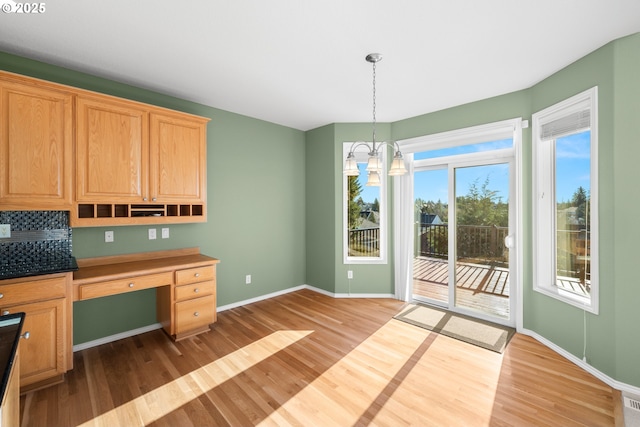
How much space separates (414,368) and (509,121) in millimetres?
2894

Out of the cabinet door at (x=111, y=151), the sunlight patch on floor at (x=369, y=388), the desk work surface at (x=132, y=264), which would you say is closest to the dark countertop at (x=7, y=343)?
the desk work surface at (x=132, y=264)

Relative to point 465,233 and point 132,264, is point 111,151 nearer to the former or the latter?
point 132,264

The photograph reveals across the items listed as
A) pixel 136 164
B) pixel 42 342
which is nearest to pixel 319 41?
pixel 136 164

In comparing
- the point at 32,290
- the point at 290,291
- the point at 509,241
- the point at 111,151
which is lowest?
the point at 290,291

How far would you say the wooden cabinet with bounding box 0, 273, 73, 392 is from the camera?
2.08m

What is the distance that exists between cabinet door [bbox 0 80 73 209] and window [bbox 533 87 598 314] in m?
4.57

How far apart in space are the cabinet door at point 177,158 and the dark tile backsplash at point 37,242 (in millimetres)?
857

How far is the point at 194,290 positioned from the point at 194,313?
254 millimetres

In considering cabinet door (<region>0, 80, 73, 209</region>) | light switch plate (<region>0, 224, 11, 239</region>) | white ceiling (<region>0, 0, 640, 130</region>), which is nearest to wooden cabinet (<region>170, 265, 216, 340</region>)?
cabinet door (<region>0, 80, 73, 209</region>)

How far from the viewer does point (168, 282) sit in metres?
2.89

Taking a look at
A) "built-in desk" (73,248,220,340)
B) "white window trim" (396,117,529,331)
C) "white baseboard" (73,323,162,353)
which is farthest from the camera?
"white window trim" (396,117,529,331)

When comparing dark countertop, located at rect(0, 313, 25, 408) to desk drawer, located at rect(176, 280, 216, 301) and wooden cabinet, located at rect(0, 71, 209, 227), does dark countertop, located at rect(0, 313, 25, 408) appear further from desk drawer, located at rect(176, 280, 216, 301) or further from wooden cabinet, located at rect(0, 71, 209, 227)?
desk drawer, located at rect(176, 280, 216, 301)

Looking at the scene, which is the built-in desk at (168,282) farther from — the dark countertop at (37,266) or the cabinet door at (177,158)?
the cabinet door at (177,158)

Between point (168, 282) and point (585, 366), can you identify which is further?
point (168, 282)
